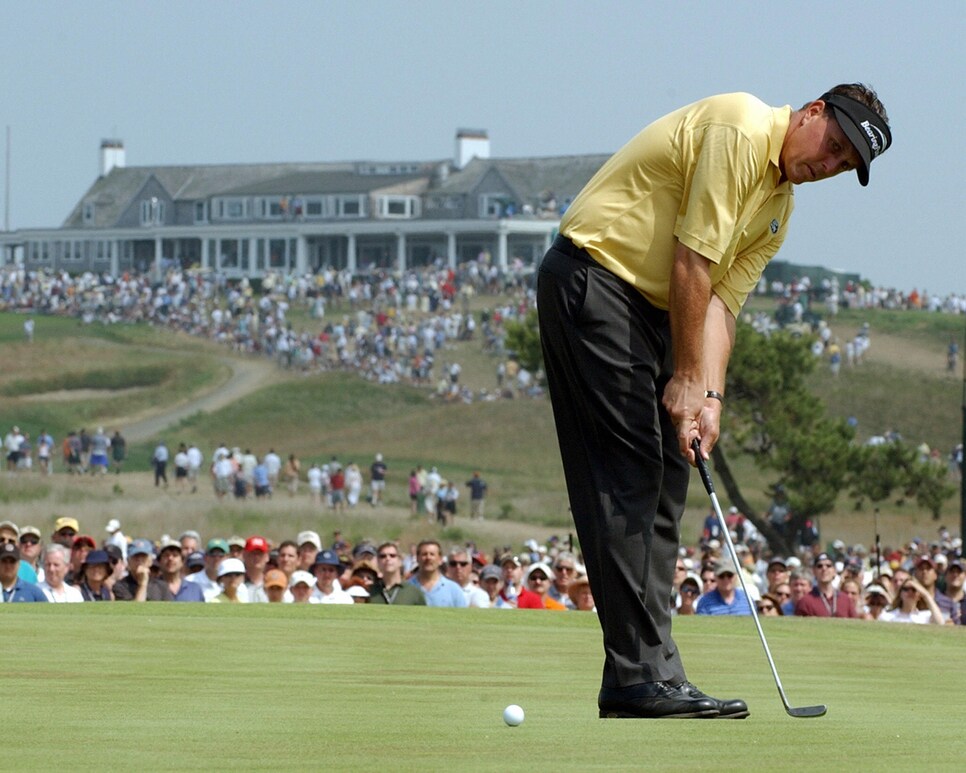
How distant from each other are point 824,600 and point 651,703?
31.0 ft

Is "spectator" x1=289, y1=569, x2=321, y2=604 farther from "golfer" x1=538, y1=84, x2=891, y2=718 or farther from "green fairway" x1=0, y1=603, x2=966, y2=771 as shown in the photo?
"golfer" x1=538, y1=84, x2=891, y2=718

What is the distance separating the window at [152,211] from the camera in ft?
427

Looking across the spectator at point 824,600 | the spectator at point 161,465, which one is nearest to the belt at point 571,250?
the spectator at point 824,600

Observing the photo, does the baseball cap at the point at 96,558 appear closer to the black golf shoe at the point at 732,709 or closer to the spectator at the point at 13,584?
the spectator at the point at 13,584

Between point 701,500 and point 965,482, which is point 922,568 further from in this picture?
point 701,500

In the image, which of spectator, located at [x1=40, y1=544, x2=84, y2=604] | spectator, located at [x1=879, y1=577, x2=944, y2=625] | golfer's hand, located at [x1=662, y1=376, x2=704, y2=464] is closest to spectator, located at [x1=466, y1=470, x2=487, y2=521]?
spectator, located at [x1=879, y1=577, x2=944, y2=625]

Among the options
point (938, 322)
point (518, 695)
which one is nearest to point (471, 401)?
point (938, 322)

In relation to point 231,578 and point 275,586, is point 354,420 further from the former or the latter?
point 275,586

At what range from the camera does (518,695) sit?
5375mm

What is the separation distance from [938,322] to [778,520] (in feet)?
153

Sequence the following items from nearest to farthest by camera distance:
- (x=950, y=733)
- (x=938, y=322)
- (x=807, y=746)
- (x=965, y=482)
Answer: (x=807, y=746), (x=950, y=733), (x=965, y=482), (x=938, y=322)

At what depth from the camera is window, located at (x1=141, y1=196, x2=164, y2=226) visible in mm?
130125

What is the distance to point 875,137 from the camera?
5.12 m

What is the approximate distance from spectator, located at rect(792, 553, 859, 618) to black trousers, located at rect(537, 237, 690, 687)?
899 cm
